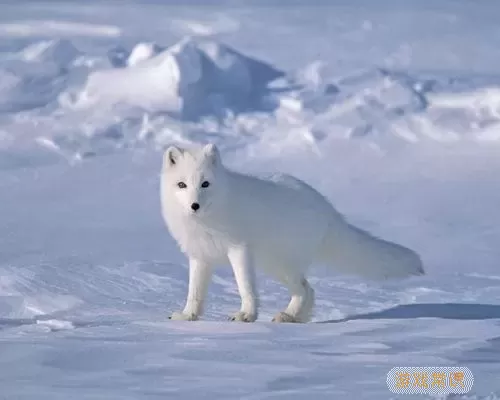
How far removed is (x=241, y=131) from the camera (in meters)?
6.13

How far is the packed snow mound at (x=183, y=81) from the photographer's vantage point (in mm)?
6184

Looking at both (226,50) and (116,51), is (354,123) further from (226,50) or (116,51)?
(116,51)

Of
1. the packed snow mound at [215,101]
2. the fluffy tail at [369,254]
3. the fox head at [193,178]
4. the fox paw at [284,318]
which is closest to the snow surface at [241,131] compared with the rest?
the packed snow mound at [215,101]

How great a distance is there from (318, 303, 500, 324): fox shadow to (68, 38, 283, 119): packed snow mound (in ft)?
8.05

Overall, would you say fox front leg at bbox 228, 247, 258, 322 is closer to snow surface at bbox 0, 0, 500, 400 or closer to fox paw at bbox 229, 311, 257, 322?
fox paw at bbox 229, 311, 257, 322

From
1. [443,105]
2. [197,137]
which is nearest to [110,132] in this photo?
[197,137]

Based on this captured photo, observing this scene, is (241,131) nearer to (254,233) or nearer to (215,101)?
(215,101)

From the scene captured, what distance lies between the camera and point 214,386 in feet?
9.39

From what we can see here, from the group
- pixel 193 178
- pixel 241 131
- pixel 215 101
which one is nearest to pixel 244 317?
pixel 193 178

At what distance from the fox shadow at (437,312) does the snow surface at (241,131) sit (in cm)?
4

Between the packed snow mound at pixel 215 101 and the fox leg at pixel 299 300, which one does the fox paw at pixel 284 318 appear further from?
the packed snow mound at pixel 215 101

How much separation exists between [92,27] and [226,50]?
0.84 m

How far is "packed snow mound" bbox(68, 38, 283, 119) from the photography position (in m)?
6.18

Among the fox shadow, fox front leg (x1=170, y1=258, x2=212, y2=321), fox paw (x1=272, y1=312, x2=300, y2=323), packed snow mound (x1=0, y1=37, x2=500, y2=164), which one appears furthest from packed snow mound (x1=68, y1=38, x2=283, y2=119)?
fox paw (x1=272, y1=312, x2=300, y2=323)
